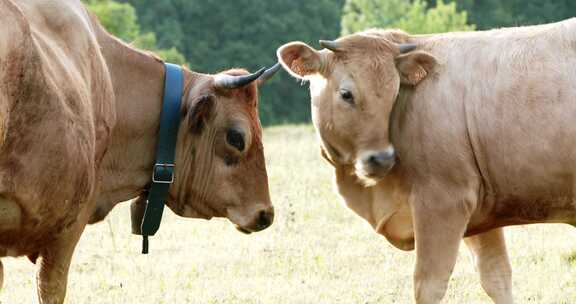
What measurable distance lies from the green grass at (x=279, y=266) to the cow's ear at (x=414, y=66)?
2073mm

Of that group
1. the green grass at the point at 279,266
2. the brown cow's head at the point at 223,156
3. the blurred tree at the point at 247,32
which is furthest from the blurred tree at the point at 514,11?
the brown cow's head at the point at 223,156

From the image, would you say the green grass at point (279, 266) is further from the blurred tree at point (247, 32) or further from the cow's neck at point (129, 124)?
the blurred tree at point (247, 32)

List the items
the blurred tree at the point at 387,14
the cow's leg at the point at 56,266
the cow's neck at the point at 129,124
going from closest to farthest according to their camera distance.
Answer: the cow's leg at the point at 56,266 < the cow's neck at the point at 129,124 < the blurred tree at the point at 387,14

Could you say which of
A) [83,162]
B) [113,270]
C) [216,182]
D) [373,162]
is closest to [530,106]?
[373,162]

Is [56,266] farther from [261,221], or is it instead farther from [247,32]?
[247,32]

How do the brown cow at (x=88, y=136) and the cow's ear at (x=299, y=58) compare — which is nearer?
the brown cow at (x=88, y=136)

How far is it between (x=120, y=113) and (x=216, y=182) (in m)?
0.75

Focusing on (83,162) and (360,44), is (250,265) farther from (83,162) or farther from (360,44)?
(83,162)

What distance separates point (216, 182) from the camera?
6.75m

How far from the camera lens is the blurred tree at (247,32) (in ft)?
217

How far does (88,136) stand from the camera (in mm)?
4820

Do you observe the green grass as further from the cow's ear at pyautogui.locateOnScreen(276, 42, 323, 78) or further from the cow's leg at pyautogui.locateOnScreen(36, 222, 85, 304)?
the cow's leg at pyautogui.locateOnScreen(36, 222, 85, 304)

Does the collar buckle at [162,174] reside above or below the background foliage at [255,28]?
above

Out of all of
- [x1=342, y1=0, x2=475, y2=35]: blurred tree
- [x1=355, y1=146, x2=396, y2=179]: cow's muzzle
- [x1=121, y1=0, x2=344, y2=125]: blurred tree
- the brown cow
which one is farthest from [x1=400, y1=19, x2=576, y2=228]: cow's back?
[x1=121, y1=0, x2=344, y2=125]: blurred tree
